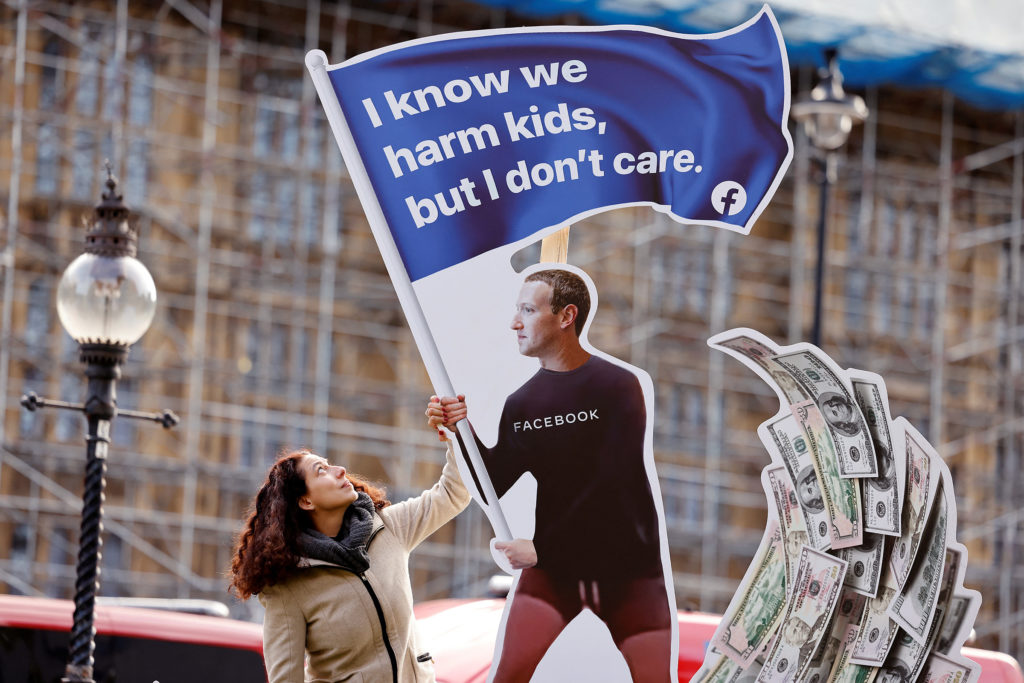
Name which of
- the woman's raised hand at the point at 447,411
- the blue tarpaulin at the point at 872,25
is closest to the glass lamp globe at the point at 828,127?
the woman's raised hand at the point at 447,411

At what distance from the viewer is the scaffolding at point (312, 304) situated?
20.5 meters

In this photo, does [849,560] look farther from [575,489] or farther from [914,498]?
[575,489]

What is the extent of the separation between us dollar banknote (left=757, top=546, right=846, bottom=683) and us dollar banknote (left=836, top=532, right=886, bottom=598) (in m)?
0.04

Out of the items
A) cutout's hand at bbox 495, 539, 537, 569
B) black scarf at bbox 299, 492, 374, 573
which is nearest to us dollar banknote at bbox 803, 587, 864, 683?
cutout's hand at bbox 495, 539, 537, 569

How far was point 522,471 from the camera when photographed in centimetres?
510

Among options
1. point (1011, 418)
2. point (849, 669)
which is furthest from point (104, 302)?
point (1011, 418)

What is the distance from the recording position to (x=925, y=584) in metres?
5.23

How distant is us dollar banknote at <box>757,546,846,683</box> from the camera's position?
5.24 metres

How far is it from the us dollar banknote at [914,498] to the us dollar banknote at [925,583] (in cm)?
2

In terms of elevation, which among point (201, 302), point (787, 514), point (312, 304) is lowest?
point (787, 514)

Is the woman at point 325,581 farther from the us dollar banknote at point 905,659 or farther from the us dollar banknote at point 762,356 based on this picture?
the us dollar banknote at point 905,659

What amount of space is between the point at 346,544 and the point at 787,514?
1.33 meters

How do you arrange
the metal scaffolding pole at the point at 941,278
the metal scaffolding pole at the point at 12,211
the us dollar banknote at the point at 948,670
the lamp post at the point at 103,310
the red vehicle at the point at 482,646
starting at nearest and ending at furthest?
1. the us dollar banknote at the point at 948,670
2. the red vehicle at the point at 482,646
3. the lamp post at the point at 103,310
4. the metal scaffolding pole at the point at 12,211
5. the metal scaffolding pole at the point at 941,278

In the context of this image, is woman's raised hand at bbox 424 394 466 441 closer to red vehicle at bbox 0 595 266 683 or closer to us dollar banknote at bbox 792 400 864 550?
us dollar banknote at bbox 792 400 864 550
